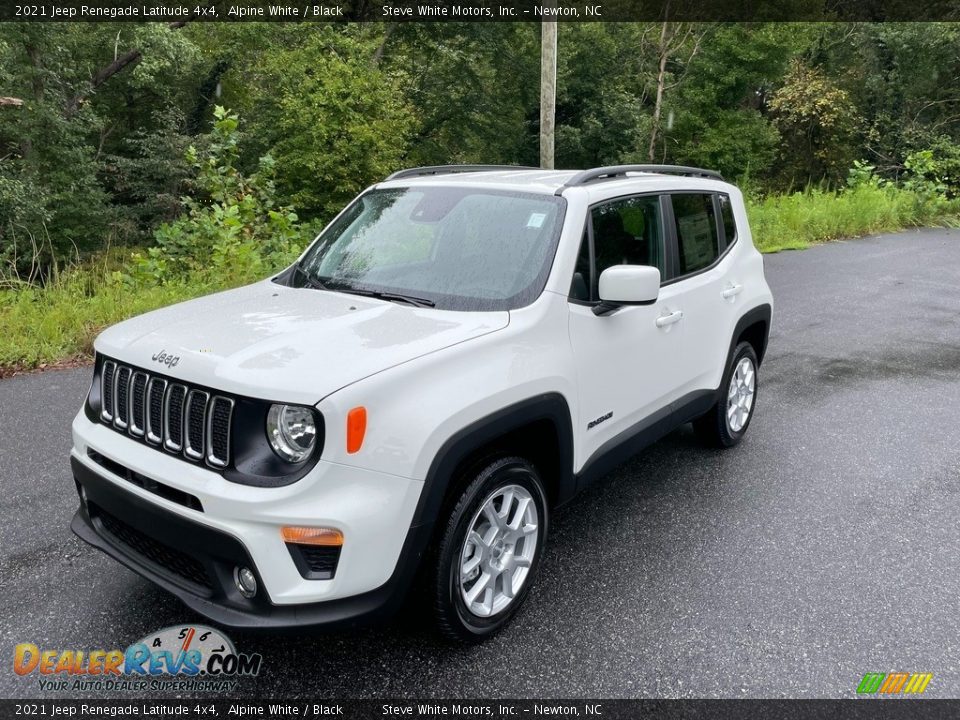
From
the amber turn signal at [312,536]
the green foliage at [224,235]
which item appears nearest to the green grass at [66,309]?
the green foliage at [224,235]

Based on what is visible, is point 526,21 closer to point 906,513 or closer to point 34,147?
point 34,147

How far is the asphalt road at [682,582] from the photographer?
2.83 m

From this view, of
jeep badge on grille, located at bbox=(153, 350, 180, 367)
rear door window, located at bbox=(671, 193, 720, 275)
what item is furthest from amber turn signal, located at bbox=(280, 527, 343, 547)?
rear door window, located at bbox=(671, 193, 720, 275)

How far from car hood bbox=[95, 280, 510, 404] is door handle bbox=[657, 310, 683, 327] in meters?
1.09

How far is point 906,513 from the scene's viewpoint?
4.12 meters

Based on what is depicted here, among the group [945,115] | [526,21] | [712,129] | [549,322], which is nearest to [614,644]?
[549,322]

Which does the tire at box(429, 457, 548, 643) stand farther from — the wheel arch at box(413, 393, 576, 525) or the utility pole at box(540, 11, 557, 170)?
the utility pole at box(540, 11, 557, 170)

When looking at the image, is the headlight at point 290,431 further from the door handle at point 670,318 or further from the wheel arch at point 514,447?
the door handle at point 670,318

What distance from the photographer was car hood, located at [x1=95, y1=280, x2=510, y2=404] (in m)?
2.48

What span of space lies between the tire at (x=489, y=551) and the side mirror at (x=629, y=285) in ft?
2.70

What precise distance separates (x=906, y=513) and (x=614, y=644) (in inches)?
85.1

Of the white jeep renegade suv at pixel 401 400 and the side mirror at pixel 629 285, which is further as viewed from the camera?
the side mirror at pixel 629 285

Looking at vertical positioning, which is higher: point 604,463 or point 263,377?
point 263,377

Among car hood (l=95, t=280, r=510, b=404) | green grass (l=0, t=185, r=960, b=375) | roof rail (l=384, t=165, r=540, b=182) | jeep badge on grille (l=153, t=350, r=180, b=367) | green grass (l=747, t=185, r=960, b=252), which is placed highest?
roof rail (l=384, t=165, r=540, b=182)
